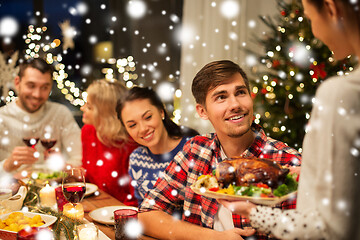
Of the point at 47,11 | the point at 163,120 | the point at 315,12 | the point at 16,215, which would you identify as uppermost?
the point at 47,11

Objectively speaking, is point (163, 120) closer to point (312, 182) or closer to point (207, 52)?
point (207, 52)

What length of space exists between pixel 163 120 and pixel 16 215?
1.24 metres

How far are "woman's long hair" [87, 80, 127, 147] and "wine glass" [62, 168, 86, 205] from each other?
1.10 metres

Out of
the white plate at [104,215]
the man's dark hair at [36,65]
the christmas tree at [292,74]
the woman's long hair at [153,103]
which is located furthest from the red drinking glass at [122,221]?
the man's dark hair at [36,65]

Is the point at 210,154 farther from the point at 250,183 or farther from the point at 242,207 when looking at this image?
the point at 242,207

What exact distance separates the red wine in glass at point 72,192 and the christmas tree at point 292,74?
1898 mm

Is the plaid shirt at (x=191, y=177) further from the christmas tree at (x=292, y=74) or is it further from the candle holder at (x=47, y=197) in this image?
the christmas tree at (x=292, y=74)

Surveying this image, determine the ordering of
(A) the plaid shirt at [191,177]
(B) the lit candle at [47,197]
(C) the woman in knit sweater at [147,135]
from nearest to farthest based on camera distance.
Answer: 1. (A) the plaid shirt at [191,177]
2. (B) the lit candle at [47,197]
3. (C) the woman in knit sweater at [147,135]

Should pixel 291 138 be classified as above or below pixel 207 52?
below

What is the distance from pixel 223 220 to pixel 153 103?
1004 millimetres

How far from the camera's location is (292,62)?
112 inches

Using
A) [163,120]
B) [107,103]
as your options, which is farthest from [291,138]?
[107,103]

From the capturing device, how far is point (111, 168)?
271cm

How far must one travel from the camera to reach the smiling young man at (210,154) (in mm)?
1465
